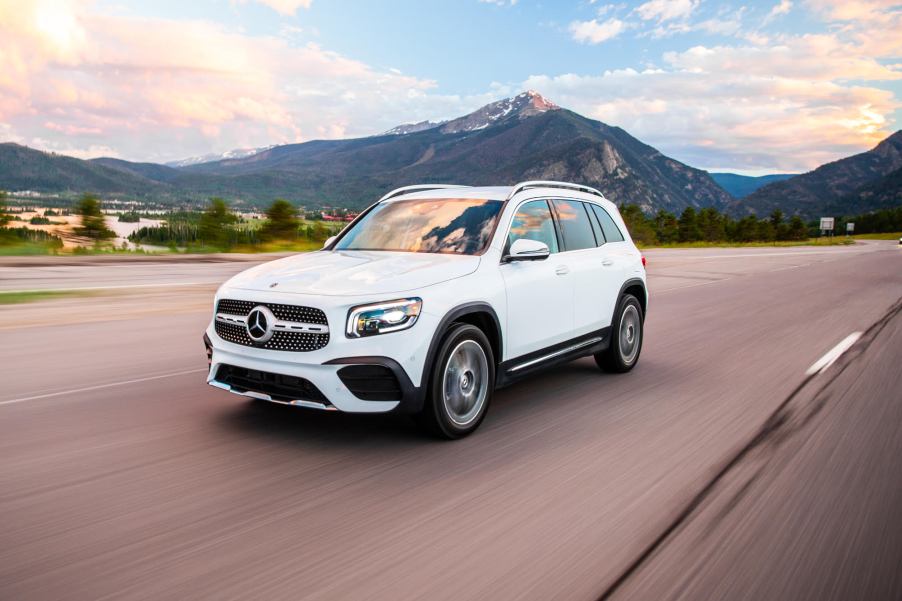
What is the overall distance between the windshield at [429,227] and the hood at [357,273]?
20cm

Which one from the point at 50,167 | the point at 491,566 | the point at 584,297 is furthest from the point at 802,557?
the point at 50,167

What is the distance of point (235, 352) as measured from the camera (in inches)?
178

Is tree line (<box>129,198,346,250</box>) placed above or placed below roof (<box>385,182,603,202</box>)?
below

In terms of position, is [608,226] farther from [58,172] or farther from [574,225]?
[58,172]

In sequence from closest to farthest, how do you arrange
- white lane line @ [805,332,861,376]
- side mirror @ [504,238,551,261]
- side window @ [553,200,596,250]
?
side mirror @ [504,238,551,261] → side window @ [553,200,596,250] → white lane line @ [805,332,861,376]

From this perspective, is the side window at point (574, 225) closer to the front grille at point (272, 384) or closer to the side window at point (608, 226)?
the side window at point (608, 226)

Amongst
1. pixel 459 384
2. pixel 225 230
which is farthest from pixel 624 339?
pixel 225 230

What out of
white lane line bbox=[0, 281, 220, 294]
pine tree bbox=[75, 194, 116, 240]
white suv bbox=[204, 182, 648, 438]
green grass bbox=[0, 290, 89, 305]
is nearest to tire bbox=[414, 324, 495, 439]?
white suv bbox=[204, 182, 648, 438]

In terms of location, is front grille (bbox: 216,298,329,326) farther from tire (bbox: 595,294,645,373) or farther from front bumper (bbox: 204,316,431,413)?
tire (bbox: 595,294,645,373)

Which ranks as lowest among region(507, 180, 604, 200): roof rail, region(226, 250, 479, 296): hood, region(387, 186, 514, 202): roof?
region(226, 250, 479, 296): hood

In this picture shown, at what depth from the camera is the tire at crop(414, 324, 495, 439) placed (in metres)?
4.45

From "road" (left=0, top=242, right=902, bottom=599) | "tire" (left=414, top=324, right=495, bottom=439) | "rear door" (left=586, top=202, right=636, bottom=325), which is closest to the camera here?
"road" (left=0, top=242, right=902, bottom=599)

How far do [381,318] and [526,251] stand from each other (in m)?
1.33

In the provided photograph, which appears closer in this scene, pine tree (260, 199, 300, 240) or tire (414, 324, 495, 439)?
tire (414, 324, 495, 439)
